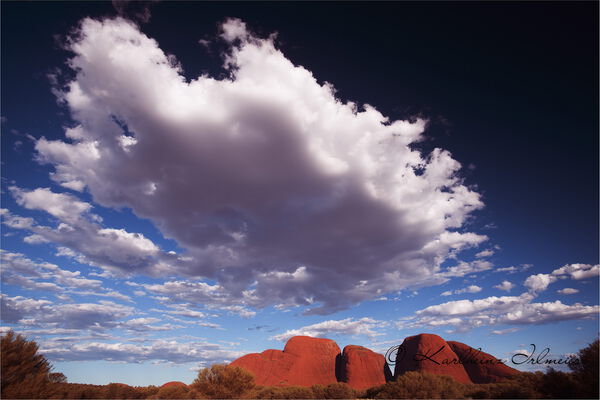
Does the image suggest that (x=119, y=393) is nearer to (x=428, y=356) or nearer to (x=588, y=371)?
(x=588, y=371)

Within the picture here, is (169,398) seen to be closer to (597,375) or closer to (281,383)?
(597,375)

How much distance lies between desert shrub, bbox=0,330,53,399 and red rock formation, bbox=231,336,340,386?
76.8 metres

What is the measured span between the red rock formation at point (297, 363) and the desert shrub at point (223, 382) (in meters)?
67.8

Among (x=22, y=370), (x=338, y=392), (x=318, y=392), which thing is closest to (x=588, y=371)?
(x=338, y=392)

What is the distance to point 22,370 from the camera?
56.0 ft

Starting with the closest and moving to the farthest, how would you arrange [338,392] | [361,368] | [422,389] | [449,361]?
1. [422,389]
2. [338,392]
3. [449,361]
4. [361,368]

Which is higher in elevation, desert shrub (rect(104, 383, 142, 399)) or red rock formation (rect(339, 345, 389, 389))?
desert shrub (rect(104, 383, 142, 399))

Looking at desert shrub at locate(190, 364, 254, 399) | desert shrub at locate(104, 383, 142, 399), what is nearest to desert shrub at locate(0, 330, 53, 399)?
desert shrub at locate(190, 364, 254, 399)

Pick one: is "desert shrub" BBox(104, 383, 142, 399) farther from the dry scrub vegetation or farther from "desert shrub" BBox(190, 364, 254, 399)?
"desert shrub" BBox(190, 364, 254, 399)

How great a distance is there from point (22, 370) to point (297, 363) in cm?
8804

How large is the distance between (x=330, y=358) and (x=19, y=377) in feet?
313

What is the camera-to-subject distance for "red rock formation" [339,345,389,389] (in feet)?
282

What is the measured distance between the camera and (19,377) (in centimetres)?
1708

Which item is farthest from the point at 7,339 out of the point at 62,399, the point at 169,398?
the point at 169,398
